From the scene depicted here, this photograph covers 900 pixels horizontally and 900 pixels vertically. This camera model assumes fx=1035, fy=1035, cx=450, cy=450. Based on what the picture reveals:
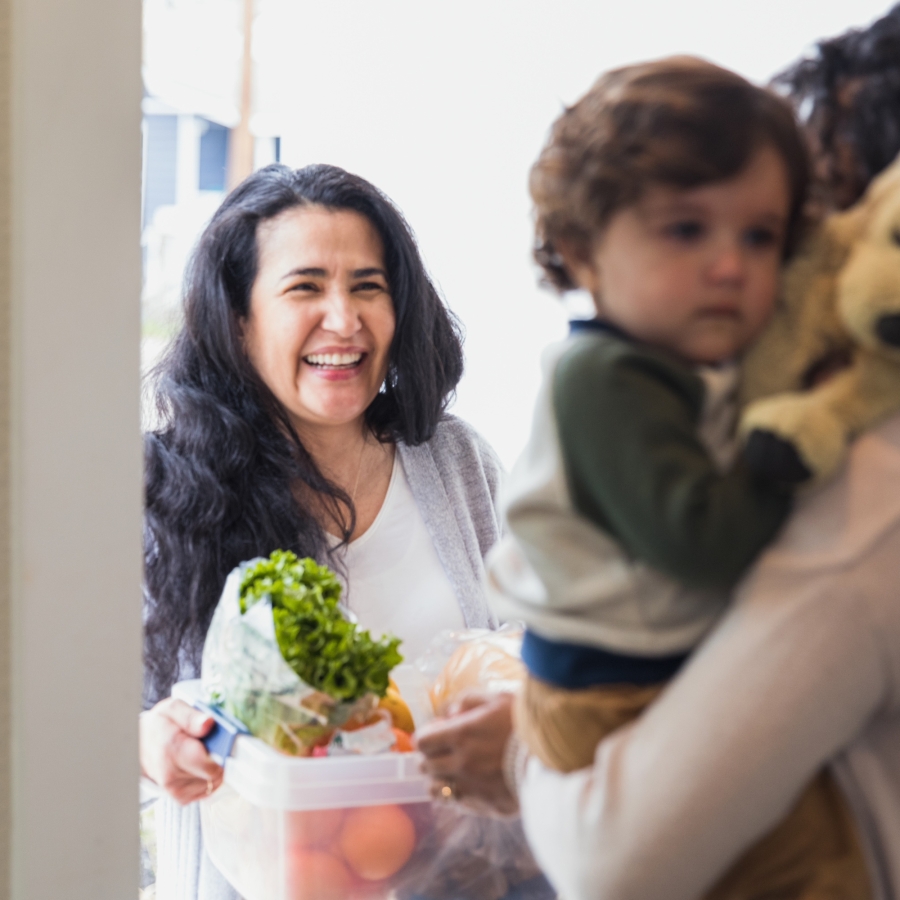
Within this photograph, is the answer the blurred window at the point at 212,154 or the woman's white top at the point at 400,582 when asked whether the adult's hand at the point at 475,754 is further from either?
the blurred window at the point at 212,154

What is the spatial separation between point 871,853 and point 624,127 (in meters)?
0.45

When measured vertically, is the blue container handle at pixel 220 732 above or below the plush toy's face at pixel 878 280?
below

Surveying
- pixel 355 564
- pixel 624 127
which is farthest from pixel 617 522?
pixel 355 564

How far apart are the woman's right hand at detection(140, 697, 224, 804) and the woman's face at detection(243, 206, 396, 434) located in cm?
55

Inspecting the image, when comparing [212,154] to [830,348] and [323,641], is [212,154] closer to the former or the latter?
[323,641]

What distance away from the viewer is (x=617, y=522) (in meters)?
0.61

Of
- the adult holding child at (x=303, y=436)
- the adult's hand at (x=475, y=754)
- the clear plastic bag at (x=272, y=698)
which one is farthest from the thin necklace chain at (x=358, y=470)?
the adult's hand at (x=475, y=754)

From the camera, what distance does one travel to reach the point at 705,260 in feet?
2.00

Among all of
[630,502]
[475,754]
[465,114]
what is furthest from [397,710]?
[465,114]

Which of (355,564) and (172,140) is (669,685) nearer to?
(355,564)

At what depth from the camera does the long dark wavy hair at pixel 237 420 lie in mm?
1478

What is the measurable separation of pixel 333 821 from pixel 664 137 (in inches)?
27.8

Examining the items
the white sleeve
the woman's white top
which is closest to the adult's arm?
the white sleeve

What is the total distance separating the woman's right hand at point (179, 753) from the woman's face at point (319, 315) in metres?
0.55
